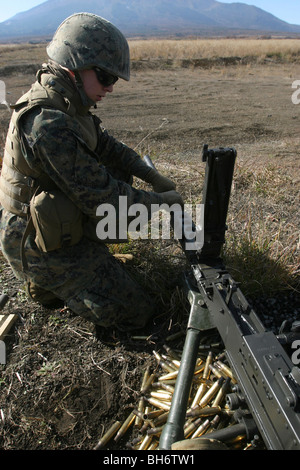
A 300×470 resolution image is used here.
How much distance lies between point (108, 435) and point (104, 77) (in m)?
2.77

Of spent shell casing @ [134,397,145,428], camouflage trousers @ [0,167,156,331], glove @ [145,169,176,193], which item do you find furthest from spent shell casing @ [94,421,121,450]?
glove @ [145,169,176,193]

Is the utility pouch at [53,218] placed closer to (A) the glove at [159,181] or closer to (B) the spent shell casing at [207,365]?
(A) the glove at [159,181]

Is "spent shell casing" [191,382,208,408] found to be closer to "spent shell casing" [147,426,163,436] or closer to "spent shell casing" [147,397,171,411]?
"spent shell casing" [147,397,171,411]

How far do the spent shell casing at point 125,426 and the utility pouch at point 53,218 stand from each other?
147 centimetres

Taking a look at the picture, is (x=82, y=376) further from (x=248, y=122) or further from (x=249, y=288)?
(x=248, y=122)

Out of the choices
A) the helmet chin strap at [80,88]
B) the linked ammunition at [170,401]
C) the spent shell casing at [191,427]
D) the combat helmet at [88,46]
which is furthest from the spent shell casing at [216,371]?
the combat helmet at [88,46]

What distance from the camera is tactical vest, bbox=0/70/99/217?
2876mm

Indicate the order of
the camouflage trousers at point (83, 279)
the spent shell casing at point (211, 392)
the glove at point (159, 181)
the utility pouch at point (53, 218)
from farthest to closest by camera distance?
1. the glove at point (159, 181)
2. the camouflage trousers at point (83, 279)
3. the utility pouch at point (53, 218)
4. the spent shell casing at point (211, 392)

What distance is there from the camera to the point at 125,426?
8.65 feet

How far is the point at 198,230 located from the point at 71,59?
69.3 inches

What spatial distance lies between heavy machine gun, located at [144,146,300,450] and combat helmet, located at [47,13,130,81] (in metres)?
1.14

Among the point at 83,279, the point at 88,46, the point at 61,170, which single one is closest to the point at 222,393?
the point at 83,279

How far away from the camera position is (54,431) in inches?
104

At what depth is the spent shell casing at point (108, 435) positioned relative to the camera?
2.53m
